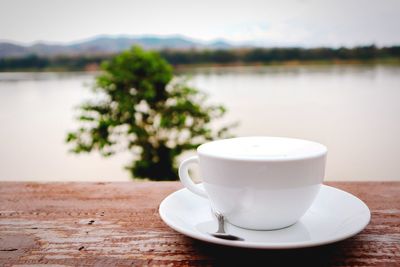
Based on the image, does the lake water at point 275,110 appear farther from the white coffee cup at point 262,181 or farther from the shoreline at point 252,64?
the white coffee cup at point 262,181

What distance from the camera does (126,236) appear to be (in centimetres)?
52

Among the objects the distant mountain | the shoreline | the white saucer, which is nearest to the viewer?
the white saucer

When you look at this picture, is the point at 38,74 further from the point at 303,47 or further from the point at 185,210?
the point at 185,210

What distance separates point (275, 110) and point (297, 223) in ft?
11.0

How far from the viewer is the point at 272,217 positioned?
0.48 metres

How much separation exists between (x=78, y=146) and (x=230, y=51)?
6.11 feet

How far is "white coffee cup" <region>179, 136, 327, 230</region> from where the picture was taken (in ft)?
1.48

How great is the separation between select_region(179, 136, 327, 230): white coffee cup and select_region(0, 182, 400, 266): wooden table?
0.05m

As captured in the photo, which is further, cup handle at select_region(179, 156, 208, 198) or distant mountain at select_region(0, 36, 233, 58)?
distant mountain at select_region(0, 36, 233, 58)

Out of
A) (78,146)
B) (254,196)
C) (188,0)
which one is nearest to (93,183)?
(254,196)

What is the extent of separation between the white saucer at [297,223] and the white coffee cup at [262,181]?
0.7 inches

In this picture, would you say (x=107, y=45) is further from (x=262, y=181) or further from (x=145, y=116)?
(x=262, y=181)

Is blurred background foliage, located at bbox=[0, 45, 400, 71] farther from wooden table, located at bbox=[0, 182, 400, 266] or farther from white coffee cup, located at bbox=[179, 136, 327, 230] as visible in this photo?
white coffee cup, located at bbox=[179, 136, 327, 230]

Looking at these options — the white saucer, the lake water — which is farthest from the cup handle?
the lake water
